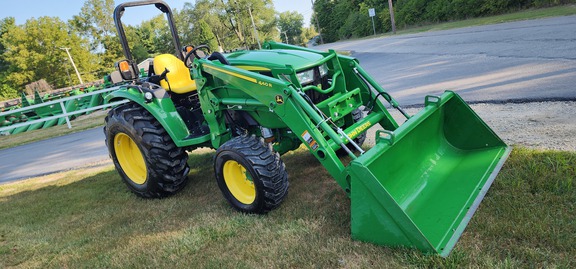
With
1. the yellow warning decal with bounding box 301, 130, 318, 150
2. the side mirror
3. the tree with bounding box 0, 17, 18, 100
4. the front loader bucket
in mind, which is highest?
the tree with bounding box 0, 17, 18, 100

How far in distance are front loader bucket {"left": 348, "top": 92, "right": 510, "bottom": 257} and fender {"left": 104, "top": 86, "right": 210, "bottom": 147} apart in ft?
6.66

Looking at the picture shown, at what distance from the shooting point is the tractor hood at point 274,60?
347 centimetres

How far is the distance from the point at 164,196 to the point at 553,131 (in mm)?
4364

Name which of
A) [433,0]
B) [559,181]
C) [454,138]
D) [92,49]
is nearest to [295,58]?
[454,138]

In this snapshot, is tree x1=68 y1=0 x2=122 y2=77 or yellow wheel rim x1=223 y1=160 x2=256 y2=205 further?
tree x1=68 y1=0 x2=122 y2=77

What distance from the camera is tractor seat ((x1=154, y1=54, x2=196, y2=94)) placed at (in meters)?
4.54

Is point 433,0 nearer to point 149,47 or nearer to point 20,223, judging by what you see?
point 20,223

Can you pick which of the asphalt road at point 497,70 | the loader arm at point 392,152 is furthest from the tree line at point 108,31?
the loader arm at point 392,152

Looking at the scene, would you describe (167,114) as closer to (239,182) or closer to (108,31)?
(239,182)

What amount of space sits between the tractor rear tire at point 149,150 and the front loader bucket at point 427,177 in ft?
7.62

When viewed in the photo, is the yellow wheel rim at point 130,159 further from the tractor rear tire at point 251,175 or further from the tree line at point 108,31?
the tree line at point 108,31

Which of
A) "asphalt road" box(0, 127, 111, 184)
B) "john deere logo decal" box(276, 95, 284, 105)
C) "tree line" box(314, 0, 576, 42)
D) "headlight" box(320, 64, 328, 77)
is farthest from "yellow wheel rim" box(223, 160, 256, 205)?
"tree line" box(314, 0, 576, 42)

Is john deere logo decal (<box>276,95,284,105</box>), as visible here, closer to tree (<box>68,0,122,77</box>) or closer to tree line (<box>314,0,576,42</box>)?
tree line (<box>314,0,576,42</box>)

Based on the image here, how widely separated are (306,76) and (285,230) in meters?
1.40
